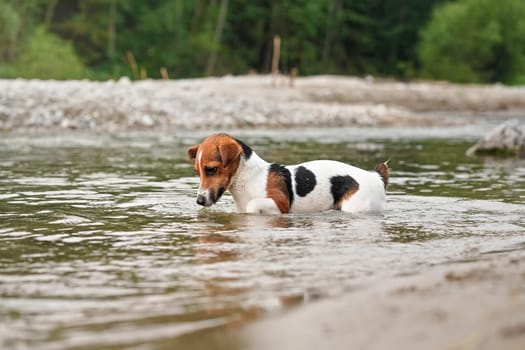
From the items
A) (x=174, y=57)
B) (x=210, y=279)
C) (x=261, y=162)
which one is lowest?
(x=210, y=279)

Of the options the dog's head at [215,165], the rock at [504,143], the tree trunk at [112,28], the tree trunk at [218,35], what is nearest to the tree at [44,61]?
the tree trunk at [112,28]

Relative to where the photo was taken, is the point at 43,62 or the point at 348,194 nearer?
the point at 348,194

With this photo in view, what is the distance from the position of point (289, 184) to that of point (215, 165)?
0.88 m

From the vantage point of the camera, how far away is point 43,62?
4616 cm

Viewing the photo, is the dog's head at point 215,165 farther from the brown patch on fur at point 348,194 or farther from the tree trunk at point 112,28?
the tree trunk at point 112,28

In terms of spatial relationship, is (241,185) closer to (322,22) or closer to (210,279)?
(210,279)

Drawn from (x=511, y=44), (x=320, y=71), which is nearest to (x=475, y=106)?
(x=511, y=44)

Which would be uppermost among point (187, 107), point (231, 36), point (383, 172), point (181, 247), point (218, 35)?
point (231, 36)

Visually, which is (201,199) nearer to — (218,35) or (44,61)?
(44,61)

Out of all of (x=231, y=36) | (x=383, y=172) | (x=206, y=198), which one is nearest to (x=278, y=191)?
(x=206, y=198)

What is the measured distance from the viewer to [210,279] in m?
6.12

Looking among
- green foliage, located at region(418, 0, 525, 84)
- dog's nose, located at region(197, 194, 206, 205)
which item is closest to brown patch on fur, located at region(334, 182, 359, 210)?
dog's nose, located at region(197, 194, 206, 205)

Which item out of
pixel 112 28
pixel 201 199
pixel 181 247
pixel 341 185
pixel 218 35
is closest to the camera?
pixel 181 247

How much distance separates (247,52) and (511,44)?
21.1m
